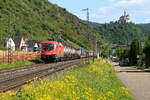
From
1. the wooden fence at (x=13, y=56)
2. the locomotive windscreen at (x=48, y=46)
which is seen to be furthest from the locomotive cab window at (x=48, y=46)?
the wooden fence at (x=13, y=56)

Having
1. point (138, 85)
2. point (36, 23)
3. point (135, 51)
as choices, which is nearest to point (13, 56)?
point (138, 85)

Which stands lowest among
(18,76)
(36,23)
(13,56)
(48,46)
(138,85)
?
(138,85)

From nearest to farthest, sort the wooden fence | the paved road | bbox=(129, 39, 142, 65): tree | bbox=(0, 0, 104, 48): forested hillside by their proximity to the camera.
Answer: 1. the paved road
2. the wooden fence
3. bbox=(129, 39, 142, 65): tree
4. bbox=(0, 0, 104, 48): forested hillside

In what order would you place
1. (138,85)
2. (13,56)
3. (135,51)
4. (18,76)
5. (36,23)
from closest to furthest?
1. (138,85)
2. (18,76)
3. (13,56)
4. (135,51)
5. (36,23)

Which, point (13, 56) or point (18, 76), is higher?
point (13, 56)

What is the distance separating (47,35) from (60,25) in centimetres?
3455

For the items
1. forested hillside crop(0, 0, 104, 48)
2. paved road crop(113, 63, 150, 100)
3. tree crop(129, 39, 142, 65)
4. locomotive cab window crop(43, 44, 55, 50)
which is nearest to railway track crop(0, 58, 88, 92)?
paved road crop(113, 63, 150, 100)

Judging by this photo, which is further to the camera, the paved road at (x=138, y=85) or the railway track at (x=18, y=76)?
the railway track at (x=18, y=76)

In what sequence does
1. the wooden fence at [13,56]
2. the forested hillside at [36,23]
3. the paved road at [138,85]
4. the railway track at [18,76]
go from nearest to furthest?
1. the paved road at [138,85]
2. the railway track at [18,76]
3. the wooden fence at [13,56]
4. the forested hillside at [36,23]

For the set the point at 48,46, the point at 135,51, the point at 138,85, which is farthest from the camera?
the point at 135,51

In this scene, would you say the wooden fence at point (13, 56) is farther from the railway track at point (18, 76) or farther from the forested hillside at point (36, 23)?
the forested hillside at point (36, 23)

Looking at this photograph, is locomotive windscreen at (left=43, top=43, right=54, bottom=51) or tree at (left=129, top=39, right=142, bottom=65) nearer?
locomotive windscreen at (left=43, top=43, right=54, bottom=51)

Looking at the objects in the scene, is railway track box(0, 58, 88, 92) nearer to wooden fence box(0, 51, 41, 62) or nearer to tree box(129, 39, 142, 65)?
wooden fence box(0, 51, 41, 62)

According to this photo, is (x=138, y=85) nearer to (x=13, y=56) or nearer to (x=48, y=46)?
(x=13, y=56)
